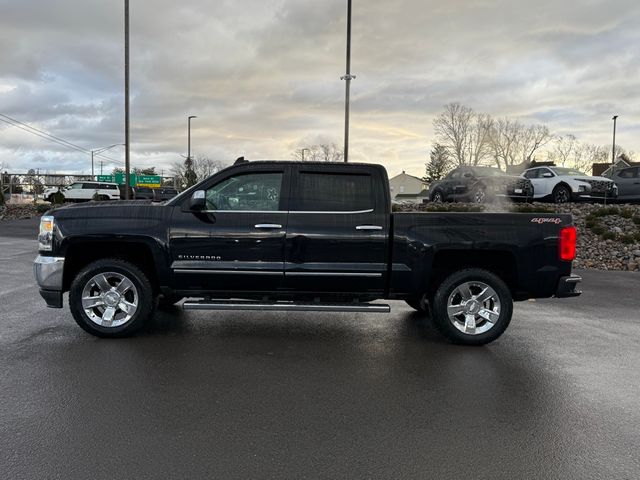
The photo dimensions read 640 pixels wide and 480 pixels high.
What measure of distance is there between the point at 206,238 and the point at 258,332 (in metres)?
1.33

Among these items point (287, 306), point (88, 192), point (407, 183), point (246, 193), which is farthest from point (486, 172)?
point (407, 183)

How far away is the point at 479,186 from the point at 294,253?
15689mm

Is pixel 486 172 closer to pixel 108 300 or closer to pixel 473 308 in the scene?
pixel 473 308

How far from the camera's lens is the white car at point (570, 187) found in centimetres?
1798

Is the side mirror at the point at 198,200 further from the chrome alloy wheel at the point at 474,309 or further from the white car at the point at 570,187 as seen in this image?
the white car at the point at 570,187

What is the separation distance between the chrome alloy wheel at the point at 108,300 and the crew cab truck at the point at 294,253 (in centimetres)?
1

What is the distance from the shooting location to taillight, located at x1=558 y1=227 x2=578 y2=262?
5449 mm

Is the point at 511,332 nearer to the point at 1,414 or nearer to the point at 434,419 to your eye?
the point at 434,419

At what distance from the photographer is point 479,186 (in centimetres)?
1956

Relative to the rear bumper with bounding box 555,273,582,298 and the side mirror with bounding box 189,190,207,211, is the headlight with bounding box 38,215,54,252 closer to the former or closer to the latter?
the side mirror with bounding box 189,190,207,211

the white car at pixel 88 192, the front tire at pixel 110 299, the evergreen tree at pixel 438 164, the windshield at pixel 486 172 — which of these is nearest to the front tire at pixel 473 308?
the front tire at pixel 110 299

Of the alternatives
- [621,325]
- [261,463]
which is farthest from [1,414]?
[621,325]

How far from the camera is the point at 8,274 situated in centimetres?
966

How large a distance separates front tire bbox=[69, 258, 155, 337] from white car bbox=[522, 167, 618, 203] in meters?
16.8
